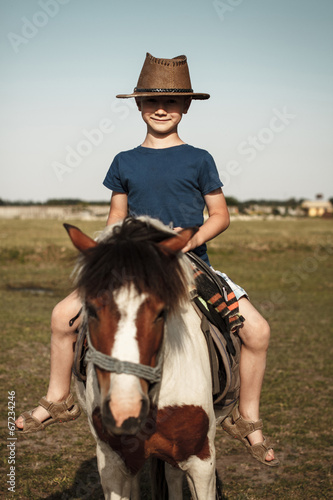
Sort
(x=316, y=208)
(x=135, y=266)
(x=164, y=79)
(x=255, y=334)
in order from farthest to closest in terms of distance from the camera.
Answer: (x=316, y=208) → (x=255, y=334) → (x=164, y=79) → (x=135, y=266)

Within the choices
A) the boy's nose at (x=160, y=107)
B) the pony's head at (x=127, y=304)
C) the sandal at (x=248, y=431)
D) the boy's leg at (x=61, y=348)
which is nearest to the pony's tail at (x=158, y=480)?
the sandal at (x=248, y=431)

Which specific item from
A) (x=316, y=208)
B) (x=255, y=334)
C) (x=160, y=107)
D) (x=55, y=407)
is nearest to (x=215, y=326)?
(x=255, y=334)

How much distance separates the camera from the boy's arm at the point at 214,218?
117 inches

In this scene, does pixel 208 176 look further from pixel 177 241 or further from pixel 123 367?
pixel 123 367

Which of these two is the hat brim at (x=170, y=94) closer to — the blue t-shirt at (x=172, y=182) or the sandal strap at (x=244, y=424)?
the blue t-shirt at (x=172, y=182)

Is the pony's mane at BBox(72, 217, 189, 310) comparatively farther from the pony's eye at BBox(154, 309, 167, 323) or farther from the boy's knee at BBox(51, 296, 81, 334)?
the boy's knee at BBox(51, 296, 81, 334)

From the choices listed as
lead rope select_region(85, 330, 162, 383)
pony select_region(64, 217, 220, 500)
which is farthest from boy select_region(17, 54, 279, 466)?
lead rope select_region(85, 330, 162, 383)

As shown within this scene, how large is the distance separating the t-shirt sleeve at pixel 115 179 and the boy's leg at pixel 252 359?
121cm

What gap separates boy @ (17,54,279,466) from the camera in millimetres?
3150

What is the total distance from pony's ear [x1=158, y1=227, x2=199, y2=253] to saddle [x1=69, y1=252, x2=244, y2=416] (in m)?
0.61

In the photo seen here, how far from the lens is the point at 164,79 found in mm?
3180

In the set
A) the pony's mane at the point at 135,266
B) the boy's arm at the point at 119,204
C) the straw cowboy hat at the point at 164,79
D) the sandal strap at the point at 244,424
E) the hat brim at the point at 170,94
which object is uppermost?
the straw cowboy hat at the point at 164,79

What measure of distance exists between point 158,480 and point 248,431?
0.81 m

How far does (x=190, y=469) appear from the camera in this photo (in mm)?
2803
